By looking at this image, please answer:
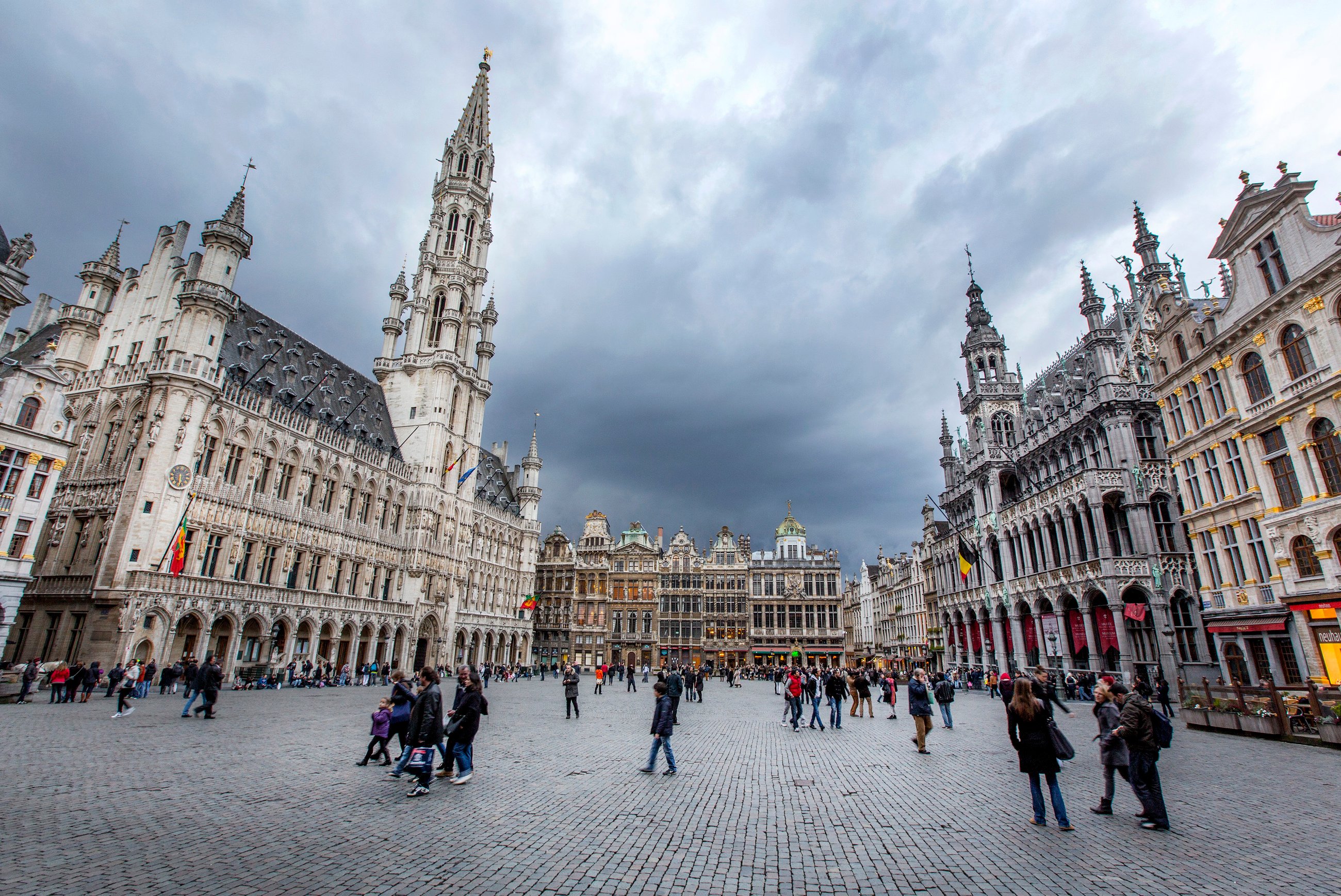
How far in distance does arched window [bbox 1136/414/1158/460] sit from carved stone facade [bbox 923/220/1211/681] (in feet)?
0.21

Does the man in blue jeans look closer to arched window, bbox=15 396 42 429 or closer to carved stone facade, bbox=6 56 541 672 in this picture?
arched window, bbox=15 396 42 429

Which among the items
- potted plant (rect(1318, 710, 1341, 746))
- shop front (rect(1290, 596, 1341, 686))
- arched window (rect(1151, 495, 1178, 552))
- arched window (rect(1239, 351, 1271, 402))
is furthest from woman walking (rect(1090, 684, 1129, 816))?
arched window (rect(1151, 495, 1178, 552))

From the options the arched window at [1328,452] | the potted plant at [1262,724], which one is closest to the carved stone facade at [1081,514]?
the arched window at [1328,452]

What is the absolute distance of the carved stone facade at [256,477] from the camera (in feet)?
102

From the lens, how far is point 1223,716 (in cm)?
1741

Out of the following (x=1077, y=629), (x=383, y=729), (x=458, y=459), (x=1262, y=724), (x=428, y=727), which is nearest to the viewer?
(x=428, y=727)

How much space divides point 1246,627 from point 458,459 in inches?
2170

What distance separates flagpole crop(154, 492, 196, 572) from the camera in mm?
30422

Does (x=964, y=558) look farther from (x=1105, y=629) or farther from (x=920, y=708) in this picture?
(x=920, y=708)

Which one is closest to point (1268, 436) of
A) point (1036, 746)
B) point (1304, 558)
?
point (1304, 558)

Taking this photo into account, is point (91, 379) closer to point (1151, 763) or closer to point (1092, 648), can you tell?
point (1151, 763)

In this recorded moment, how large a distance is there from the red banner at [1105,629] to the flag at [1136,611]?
2.20 metres

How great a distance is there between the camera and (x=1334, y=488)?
20062 millimetres

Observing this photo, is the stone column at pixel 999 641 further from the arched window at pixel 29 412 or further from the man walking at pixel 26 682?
the arched window at pixel 29 412
